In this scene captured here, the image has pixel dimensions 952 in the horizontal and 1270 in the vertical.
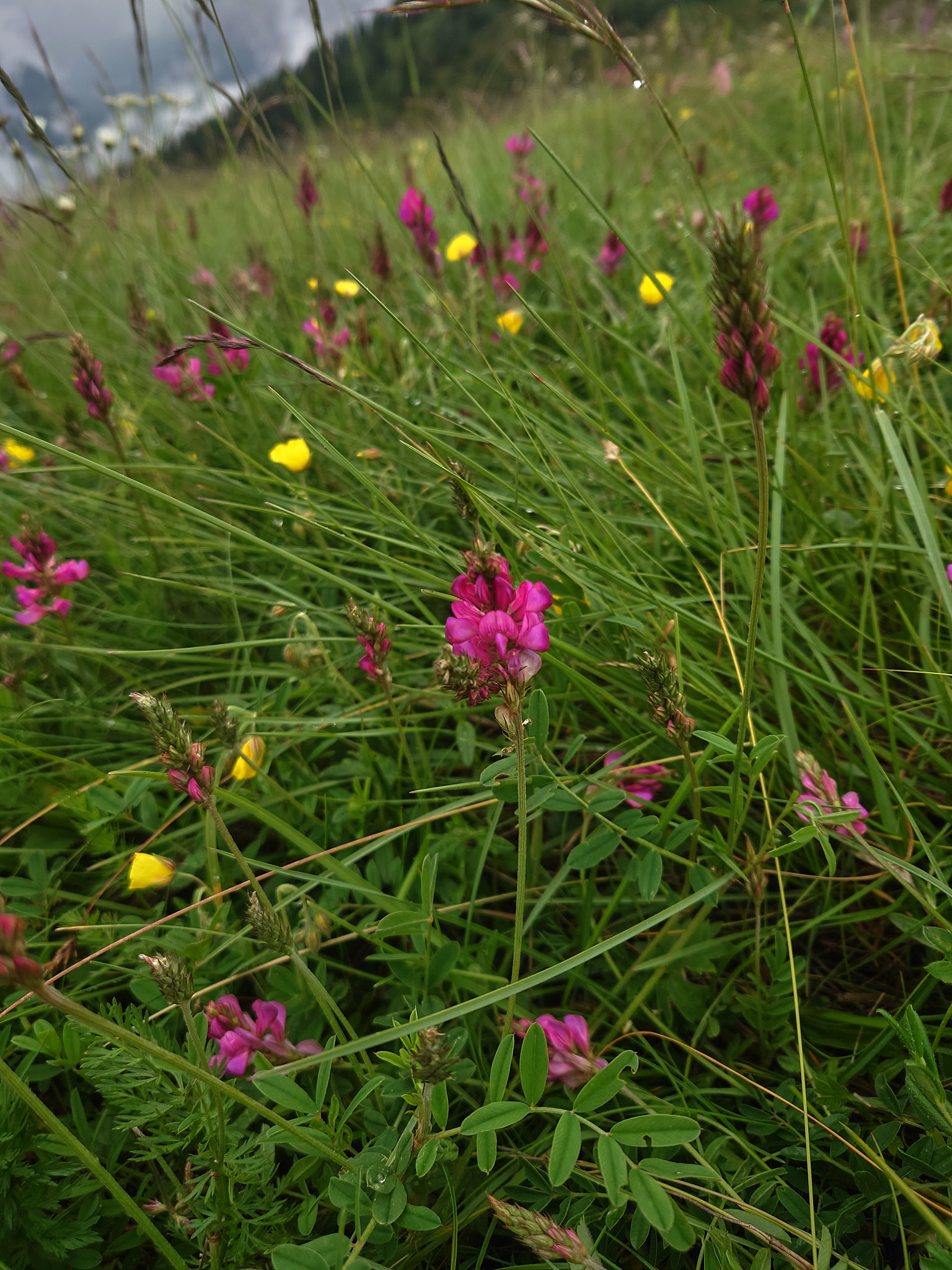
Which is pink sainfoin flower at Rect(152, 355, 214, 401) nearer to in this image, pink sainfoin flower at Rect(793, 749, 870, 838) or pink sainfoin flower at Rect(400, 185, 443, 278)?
pink sainfoin flower at Rect(400, 185, 443, 278)

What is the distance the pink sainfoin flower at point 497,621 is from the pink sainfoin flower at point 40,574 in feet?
3.29

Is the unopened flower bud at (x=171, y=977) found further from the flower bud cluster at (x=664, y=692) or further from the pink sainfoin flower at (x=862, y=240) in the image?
the pink sainfoin flower at (x=862, y=240)

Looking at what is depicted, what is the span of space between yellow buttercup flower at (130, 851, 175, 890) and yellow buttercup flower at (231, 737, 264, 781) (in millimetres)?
158

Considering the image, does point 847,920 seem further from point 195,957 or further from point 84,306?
point 84,306

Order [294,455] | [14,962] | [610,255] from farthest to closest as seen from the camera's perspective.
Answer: [610,255] → [294,455] → [14,962]

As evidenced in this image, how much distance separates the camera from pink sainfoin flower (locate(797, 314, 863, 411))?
1.42 meters

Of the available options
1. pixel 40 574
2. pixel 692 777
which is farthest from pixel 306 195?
pixel 692 777

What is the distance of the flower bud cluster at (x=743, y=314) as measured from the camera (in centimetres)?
56

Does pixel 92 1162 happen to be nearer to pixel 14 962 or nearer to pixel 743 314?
pixel 14 962

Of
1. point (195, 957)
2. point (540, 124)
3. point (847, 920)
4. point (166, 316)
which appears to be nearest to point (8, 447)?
point (166, 316)

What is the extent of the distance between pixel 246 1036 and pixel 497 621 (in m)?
0.62

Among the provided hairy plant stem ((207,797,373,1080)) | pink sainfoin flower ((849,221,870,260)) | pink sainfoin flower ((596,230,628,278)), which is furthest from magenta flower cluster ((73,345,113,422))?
pink sainfoin flower ((849,221,870,260))

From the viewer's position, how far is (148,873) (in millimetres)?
1019

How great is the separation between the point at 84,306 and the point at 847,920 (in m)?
4.15
